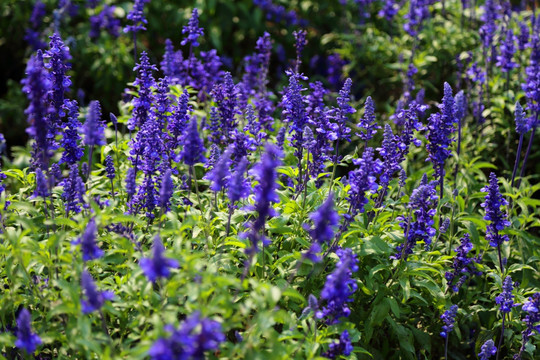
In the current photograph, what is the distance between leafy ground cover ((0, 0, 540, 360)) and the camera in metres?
2.97

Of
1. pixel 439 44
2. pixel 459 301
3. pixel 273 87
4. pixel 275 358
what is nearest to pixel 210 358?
pixel 275 358

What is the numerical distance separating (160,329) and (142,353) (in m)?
0.15

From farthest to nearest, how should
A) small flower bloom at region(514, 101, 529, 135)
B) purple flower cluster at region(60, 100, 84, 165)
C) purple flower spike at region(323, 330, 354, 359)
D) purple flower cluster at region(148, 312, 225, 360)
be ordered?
1. small flower bloom at region(514, 101, 529, 135)
2. purple flower cluster at region(60, 100, 84, 165)
3. purple flower spike at region(323, 330, 354, 359)
4. purple flower cluster at region(148, 312, 225, 360)

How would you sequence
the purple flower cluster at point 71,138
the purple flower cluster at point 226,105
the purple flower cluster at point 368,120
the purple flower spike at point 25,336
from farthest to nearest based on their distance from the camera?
the purple flower cluster at point 226,105
the purple flower cluster at point 368,120
the purple flower cluster at point 71,138
the purple flower spike at point 25,336

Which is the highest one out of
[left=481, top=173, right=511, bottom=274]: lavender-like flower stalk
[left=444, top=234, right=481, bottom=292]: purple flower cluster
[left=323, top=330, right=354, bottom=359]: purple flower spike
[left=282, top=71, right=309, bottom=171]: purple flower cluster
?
[left=282, top=71, right=309, bottom=171]: purple flower cluster

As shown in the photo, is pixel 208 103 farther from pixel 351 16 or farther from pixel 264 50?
pixel 351 16

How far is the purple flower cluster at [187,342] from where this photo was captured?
235 centimetres

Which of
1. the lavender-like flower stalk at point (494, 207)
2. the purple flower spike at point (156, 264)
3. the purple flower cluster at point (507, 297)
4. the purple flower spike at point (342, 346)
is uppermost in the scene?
the lavender-like flower stalk at point (494, 207)

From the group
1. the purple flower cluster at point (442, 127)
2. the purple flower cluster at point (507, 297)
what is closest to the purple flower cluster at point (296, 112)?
the purple flower cluster at point (442, 127)

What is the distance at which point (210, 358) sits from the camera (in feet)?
10.3

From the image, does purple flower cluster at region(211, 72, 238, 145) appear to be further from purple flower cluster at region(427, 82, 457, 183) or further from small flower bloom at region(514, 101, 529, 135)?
small flower bloom at region(514, 101, 529, 135)

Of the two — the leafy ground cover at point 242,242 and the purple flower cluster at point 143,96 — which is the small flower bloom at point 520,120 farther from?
the purple flower cluster at point 143,96

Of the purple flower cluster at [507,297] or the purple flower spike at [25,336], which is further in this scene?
the purple flower cluster at [507,297]

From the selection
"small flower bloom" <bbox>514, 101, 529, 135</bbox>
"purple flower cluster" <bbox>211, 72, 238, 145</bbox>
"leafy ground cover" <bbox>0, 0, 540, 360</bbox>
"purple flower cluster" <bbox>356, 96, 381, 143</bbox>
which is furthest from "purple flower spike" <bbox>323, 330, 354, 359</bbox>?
"small flower bloom" <bbox>514, 101, 529, 135</bbox>
